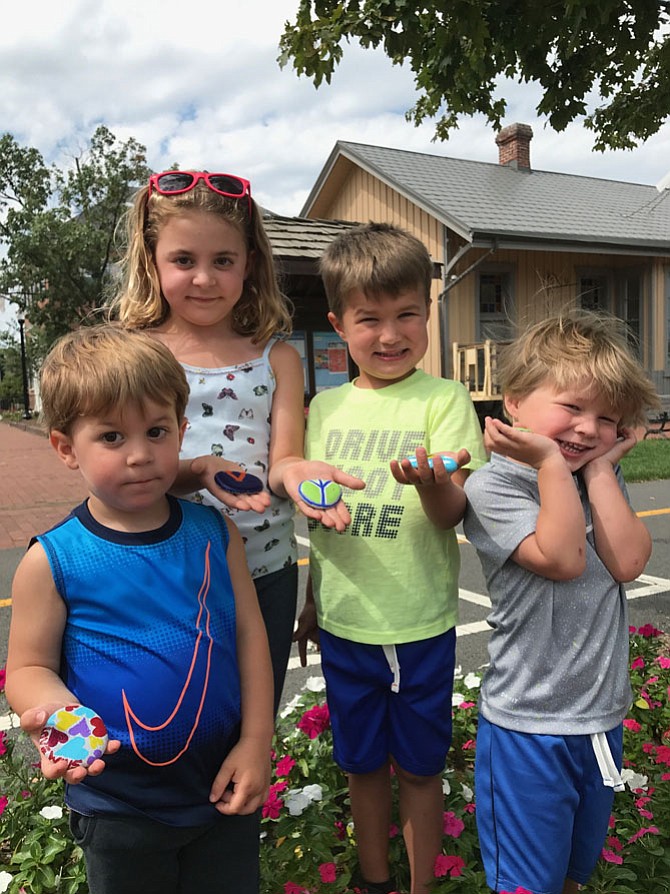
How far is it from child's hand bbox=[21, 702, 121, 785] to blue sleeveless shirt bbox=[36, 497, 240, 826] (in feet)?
0.43

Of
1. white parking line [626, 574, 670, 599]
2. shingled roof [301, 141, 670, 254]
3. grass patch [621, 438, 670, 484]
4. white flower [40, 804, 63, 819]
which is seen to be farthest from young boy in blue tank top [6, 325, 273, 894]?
shingled roof [301, 141, 670, 254]

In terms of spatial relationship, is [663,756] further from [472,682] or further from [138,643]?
[138,643]

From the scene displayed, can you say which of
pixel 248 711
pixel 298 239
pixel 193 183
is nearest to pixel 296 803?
pixel 248 711

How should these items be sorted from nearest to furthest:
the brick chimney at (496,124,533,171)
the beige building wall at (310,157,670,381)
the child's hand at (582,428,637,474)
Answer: the child's hand at (582,428,637,474) < the beige building wall at (310,157,670,381) < the brick chimney at (496,124,533,171)

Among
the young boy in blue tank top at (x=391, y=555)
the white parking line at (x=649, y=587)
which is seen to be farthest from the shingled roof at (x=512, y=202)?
the young boy in blue tank top at (x=391, y=555)

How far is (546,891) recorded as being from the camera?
4.84 feet

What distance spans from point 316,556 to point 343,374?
971 centimetres

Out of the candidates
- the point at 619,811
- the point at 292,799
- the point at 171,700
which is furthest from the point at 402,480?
the point at 619,811

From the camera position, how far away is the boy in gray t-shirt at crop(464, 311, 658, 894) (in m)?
1.45

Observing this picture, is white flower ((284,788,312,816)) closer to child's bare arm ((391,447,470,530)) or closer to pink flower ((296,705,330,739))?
pink flower ((296,705,330,739))

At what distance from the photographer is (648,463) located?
32.3 feet

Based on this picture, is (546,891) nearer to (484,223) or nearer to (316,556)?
(316,556)

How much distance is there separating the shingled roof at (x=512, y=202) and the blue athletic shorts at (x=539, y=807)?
11.7 m

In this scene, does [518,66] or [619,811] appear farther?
[518,66]
